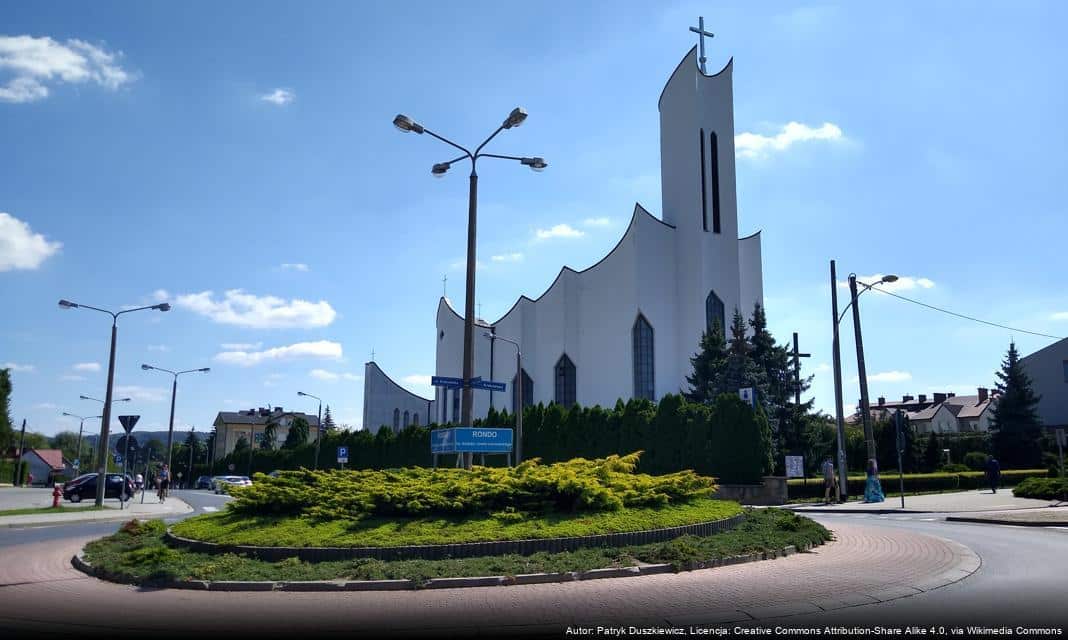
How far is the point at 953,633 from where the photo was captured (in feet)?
20.9

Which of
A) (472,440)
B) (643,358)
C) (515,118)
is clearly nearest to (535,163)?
(515,118)

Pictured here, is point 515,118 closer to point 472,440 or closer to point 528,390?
point 472,440

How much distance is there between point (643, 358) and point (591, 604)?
46.4m

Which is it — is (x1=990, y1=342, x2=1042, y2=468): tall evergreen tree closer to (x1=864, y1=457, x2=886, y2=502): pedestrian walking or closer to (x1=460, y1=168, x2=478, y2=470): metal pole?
(x1=864, y1=457, x2=886, y2=502): pedestrian walking

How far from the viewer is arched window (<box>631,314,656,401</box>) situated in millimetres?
53125

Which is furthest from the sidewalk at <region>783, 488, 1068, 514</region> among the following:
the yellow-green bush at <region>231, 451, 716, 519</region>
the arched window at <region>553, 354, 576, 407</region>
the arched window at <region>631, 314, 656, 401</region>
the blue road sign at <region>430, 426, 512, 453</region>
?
the arched window at <region>553, 354, 576, 407</region>

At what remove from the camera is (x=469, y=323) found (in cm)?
1330

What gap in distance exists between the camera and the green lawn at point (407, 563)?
9.04 meters

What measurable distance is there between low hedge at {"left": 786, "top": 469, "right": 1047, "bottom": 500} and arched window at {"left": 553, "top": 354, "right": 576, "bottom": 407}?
26479 mm

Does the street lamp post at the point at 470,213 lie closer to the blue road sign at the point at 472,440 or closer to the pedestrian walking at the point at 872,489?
the blue road sign at the point at 472,440

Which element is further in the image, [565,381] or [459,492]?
[565,381]

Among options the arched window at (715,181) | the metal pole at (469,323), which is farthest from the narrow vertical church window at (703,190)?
the metal pole at (469,323)

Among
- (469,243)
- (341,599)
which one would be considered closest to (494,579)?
(341,599)

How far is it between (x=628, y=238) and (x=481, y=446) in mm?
43609
